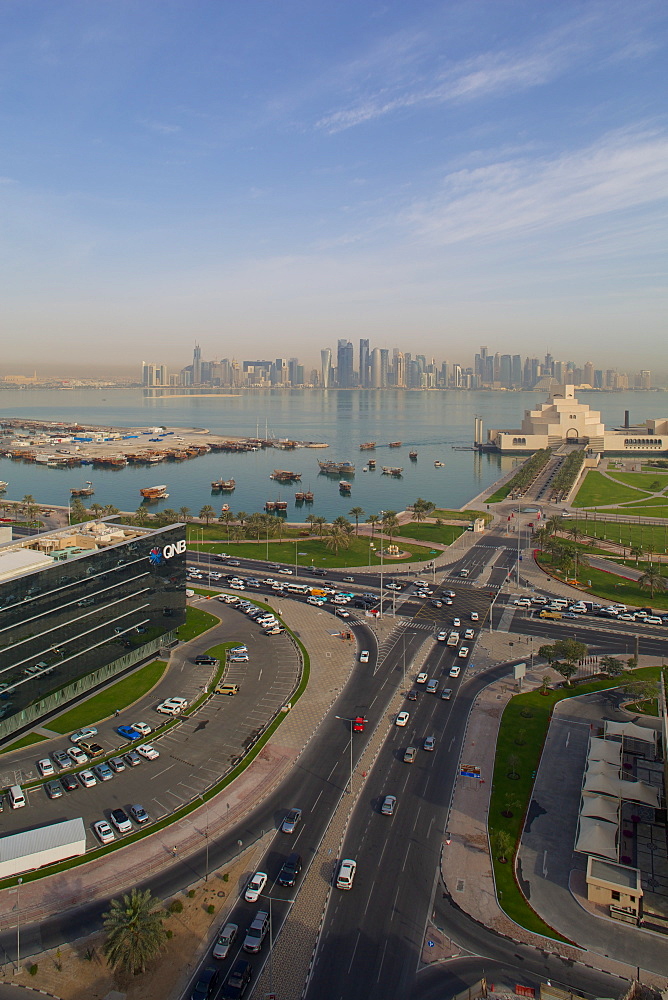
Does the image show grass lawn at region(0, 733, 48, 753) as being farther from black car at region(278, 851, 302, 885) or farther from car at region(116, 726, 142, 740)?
black car at region(278, 851, 302, 885)

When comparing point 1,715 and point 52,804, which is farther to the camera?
point 1,715

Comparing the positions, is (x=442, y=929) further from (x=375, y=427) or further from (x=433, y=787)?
(x=375, y=427)

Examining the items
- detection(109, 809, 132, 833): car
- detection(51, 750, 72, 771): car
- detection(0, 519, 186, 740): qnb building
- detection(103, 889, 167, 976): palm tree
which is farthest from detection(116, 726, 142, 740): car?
detection(103, 889, 167, 976): palm tree

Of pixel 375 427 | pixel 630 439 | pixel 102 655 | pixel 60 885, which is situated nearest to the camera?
pixel 60 885

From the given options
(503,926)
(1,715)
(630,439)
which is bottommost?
(503,926)

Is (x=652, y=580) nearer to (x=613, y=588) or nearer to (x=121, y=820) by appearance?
(x=613, y=588)

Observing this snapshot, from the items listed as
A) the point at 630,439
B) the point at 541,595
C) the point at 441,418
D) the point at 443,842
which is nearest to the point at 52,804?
the point at 443,842
